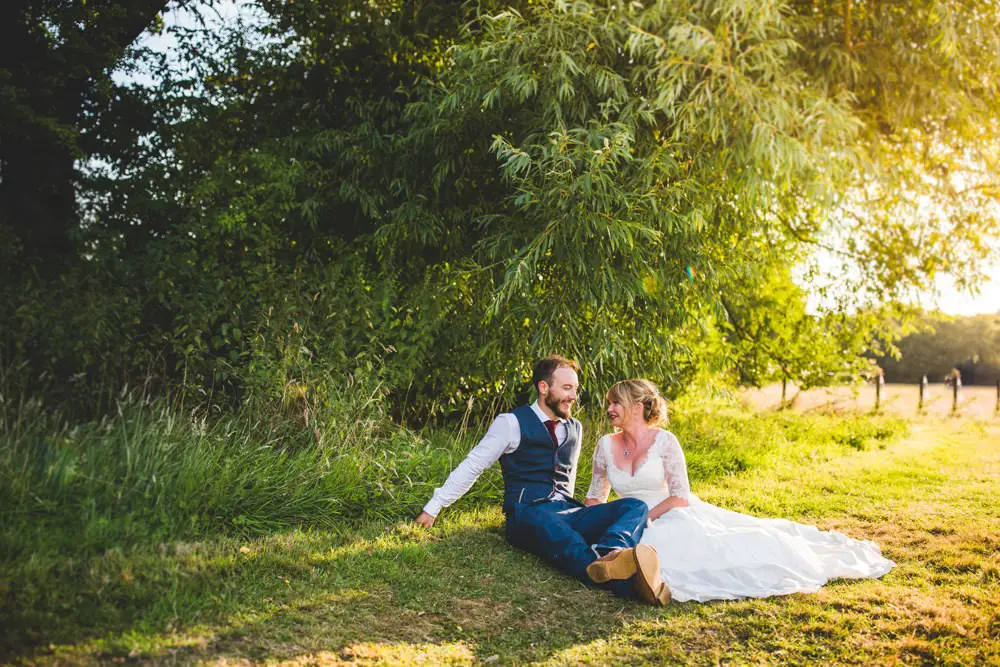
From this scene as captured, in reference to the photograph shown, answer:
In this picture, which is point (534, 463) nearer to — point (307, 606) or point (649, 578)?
point (649, 578)

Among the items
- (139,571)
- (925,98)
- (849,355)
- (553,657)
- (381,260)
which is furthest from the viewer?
(849,355)

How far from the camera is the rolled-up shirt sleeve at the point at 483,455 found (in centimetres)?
415

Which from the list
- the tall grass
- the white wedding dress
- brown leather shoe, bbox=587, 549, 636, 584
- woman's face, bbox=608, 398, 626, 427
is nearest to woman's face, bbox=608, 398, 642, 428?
woman's face, bbox=608, 398, 626, 427

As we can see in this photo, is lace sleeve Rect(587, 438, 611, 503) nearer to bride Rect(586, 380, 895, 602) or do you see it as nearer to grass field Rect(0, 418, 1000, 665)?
bride Rect(586, 380, 895, 602)

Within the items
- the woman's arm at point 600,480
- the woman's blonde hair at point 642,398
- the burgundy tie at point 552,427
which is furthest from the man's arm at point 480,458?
the woman's blonde hair at point 642,398

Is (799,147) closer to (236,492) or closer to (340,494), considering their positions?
(340,494)

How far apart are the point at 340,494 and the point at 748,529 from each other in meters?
2.43

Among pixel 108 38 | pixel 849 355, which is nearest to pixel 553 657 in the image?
pixel 108 38

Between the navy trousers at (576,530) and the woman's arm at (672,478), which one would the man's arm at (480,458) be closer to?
the navy trousers at (576,530)

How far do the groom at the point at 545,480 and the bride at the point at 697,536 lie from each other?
0.21m

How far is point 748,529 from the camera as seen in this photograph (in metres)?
3.91

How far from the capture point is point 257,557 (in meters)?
3.62

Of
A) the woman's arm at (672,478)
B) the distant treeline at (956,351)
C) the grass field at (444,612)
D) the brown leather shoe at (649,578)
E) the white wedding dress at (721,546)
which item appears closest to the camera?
the grass field at (444,612)

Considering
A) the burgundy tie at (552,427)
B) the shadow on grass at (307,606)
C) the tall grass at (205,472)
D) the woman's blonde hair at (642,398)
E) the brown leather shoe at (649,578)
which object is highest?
the woman's blonde hair at (642,398)
